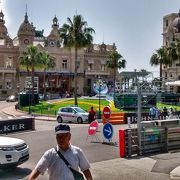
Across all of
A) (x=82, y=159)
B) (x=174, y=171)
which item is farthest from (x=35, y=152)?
(x=82, y=159)

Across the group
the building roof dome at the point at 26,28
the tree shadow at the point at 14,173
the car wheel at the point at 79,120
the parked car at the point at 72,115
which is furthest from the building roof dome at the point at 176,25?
the tree shadow at the point at 14,173

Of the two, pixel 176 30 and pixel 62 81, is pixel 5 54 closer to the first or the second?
pixel 62 81

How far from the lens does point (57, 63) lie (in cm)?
9206

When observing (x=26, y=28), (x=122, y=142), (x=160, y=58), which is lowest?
(x=122, y=142)

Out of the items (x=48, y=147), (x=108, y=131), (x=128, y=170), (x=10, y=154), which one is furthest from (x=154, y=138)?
(x=10, y=154)

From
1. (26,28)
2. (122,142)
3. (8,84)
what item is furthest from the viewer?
(26,28)

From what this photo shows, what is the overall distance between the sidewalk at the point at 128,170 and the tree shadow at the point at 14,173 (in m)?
2.25

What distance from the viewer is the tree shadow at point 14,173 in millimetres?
12438

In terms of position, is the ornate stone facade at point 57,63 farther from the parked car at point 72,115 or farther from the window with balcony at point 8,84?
the parked car at point 72,115

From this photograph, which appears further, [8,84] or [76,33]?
[8,84]

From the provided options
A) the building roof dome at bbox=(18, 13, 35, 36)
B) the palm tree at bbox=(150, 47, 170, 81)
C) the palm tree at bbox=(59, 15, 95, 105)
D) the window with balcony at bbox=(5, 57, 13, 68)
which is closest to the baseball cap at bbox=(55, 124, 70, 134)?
the palm tree at bbox=(59, 15, 95, 105)

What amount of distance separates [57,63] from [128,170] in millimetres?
79163

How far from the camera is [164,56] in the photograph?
7112cm

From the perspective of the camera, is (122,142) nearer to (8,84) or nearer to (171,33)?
(8,84)
